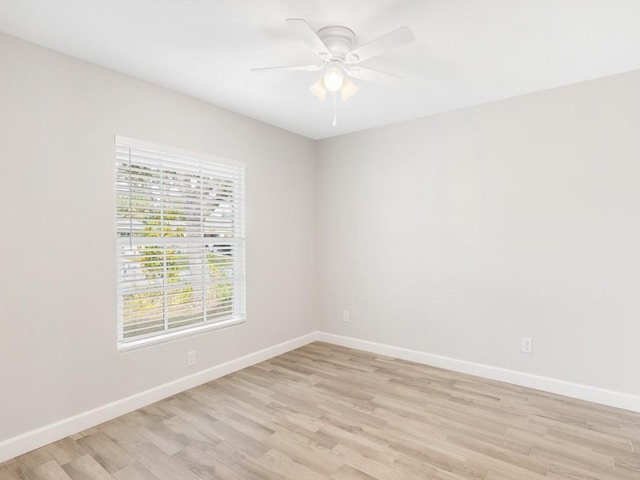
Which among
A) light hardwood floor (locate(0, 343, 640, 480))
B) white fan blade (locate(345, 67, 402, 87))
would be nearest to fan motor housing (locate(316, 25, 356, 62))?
white fan blade (locate(345, 67, 402, 87))

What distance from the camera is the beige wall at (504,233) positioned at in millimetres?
2703

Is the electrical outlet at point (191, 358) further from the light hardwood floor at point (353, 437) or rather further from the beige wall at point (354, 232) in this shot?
the light hardwood floor at point (353, 437)

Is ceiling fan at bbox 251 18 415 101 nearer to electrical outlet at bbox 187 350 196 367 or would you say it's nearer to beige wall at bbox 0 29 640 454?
beige wall at bbox 0 29 640 454

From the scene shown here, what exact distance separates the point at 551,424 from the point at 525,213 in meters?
1.61

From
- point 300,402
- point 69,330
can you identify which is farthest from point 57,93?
point 300,402

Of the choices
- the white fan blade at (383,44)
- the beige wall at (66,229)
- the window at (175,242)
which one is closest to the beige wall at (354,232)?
the beige wall at (66,229)

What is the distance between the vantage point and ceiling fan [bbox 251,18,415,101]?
1.82 meters

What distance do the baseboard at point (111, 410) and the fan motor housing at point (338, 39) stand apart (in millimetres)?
2741

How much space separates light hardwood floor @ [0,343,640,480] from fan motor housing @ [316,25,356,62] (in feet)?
7.89

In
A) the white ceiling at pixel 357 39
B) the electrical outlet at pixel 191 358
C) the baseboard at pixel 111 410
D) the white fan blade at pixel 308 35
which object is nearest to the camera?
the white fan blade at pixel 308 35

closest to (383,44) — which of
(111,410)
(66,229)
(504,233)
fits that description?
(504,233)

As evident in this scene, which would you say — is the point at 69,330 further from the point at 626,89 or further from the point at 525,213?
the point at 626,89

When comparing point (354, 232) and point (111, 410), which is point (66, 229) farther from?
point (354, 232)

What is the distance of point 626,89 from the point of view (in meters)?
2.65
